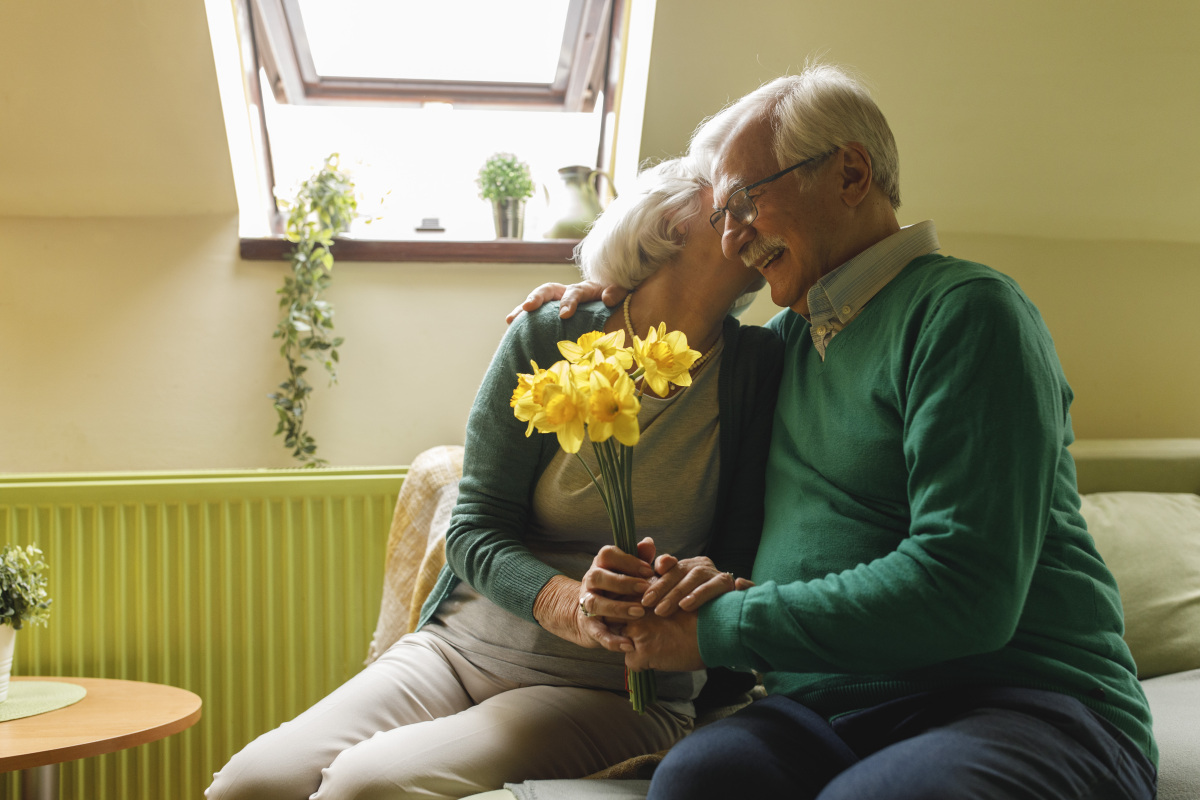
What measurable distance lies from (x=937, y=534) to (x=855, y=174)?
0.54 m

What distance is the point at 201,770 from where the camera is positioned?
6.17 ft

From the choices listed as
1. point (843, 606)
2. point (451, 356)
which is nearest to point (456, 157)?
point (451, 356)

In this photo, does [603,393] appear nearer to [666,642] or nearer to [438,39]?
[666,642]

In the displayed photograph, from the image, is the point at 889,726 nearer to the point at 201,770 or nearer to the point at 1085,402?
the point at 201,770

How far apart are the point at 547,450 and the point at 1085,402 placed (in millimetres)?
1920

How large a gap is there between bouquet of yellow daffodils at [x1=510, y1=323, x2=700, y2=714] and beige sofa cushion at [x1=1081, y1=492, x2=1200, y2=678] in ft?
4.34

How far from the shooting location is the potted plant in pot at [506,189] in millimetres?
2209

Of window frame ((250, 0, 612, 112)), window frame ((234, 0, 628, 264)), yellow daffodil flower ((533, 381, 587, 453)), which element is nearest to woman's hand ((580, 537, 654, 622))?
yellow daffodil flower ((533, 381, 587, 453))

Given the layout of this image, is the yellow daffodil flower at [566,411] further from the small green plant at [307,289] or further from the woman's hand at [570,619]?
the small green plant at [307,289]

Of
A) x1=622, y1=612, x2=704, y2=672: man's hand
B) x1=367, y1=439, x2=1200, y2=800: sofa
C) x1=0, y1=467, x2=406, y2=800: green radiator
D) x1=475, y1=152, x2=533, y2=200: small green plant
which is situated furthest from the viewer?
x1=475, y1=152, x2=533, y2=200: small green plant

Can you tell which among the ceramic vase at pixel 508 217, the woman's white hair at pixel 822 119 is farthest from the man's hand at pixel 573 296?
the ceramic vase at pixel 508 217

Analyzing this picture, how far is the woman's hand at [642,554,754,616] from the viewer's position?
0.99m

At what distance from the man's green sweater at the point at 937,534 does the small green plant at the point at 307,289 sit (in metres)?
1.39

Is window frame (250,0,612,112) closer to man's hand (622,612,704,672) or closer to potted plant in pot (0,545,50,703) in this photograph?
potted plant in pot (0,545,50,703)
